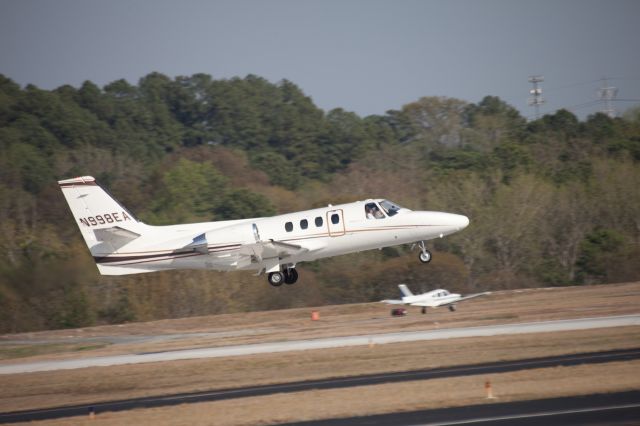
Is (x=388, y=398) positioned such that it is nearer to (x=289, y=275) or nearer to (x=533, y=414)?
(x=533, y=414)

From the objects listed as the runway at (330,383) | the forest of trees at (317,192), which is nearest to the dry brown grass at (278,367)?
the runway at (330,383)

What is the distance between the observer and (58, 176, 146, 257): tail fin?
3262cm

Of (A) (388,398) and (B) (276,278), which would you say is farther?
(B) (276,278)

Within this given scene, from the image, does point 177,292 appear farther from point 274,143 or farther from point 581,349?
point 274,143

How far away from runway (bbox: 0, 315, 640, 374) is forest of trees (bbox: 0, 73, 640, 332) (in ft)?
34.3

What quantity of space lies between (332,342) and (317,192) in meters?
49.5

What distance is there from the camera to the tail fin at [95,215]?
1284 inches

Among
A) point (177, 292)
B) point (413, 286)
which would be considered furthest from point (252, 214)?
point (413, 286)

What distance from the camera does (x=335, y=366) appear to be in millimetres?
23625

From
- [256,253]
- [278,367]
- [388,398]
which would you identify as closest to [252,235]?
[256,253]

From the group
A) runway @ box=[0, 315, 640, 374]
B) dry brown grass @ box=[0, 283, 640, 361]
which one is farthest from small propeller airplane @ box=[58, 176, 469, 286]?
runway @ box=[0, 315, 640, 374]

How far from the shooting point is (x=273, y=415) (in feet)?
59.4

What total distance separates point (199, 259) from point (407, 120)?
89.2m

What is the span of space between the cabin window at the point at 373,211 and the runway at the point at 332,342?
464cm
